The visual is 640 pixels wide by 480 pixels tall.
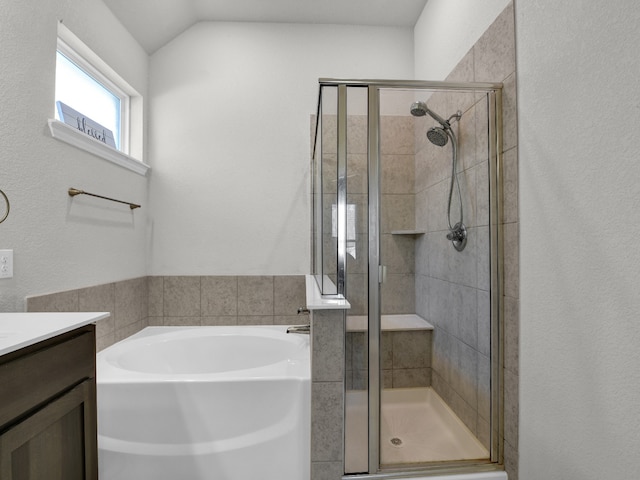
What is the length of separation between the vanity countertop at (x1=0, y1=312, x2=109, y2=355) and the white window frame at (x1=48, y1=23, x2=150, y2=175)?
963 mm

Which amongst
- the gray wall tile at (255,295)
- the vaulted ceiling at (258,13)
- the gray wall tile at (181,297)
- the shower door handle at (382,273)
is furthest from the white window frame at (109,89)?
the shower door handle at (382,273)

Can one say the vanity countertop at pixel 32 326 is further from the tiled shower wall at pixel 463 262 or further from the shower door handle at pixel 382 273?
the tiled shower wall at pixel 463 262

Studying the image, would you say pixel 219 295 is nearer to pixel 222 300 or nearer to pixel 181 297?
pixel 222 300

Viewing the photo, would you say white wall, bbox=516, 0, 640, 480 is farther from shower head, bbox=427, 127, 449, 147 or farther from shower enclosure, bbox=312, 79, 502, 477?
shower head, bbox=427, 127, 449, 147

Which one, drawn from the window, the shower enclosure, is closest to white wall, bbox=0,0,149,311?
the window

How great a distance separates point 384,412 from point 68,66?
2448 millimetres

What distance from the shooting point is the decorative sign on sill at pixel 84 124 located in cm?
171

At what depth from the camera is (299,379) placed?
1490mm

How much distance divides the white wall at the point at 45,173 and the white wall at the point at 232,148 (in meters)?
0.44

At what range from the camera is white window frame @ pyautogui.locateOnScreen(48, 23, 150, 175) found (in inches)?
65.3

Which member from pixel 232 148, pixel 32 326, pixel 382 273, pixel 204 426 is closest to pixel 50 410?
pixel 32 326

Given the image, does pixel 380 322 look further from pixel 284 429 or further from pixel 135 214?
pixel 135 214

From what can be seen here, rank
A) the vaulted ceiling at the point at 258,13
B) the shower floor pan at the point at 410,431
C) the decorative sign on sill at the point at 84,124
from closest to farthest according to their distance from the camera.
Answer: the shower floor pan at the point at 410,431 → the decorative sign on sill at the point at 84,124 → the vaulted ceiling at the point at 258,13

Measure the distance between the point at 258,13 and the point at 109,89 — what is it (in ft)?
3.93
